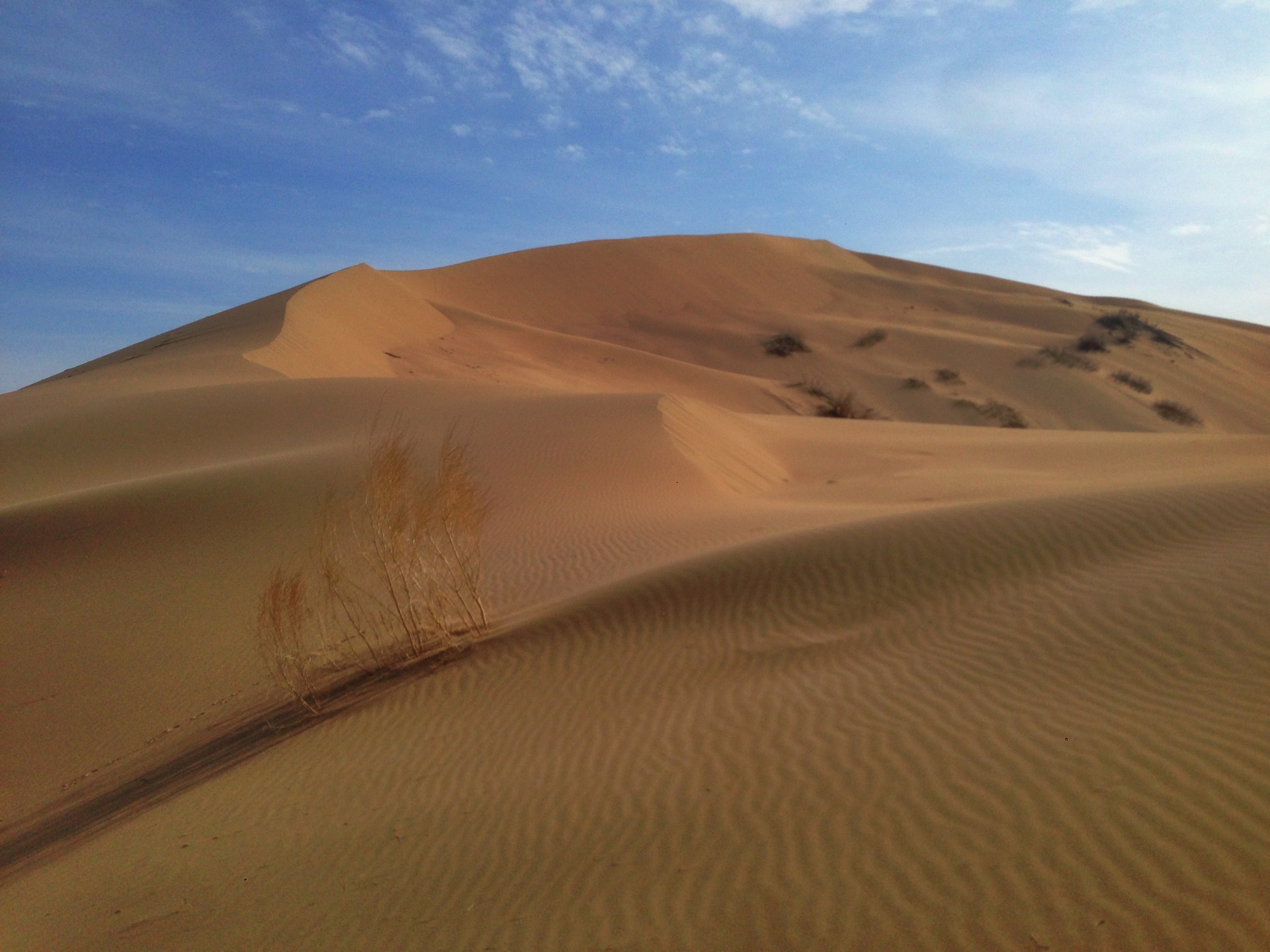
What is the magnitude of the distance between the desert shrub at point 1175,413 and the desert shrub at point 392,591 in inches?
1194

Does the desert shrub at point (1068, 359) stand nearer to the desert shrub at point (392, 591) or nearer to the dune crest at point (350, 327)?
the dune crest at point (350, 327)

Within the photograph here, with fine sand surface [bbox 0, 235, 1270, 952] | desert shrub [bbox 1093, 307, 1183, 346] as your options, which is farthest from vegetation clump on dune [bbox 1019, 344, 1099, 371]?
fine sand surface [bbox 0, 235, 1270, 952]

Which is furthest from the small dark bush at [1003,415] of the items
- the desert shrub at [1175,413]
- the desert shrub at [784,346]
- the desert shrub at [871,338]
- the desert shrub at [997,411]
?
the desert shrub at [784,346]

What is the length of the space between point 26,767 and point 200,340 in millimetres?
23284

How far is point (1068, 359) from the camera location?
3472 centimetres

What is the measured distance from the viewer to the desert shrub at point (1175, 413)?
31.2m

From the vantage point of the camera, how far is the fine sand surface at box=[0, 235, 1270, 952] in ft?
11.3

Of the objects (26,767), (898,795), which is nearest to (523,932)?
(898,795)

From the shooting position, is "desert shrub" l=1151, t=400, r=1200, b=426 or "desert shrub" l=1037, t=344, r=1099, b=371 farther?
"desert shrub" l=1037, t=344, r=1099, b=371

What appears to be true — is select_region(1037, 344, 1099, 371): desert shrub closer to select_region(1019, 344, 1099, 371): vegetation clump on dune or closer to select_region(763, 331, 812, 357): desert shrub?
select_region(1019, 344, 1099, 371): vegetation clump on dune

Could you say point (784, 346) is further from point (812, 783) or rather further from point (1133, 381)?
point (812, 783)

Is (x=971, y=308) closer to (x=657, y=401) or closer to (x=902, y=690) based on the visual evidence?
(x=657, y=401)

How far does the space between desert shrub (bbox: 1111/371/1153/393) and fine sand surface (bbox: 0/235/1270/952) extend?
1736cm

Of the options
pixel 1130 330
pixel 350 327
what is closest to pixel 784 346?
pixel 1130 330
